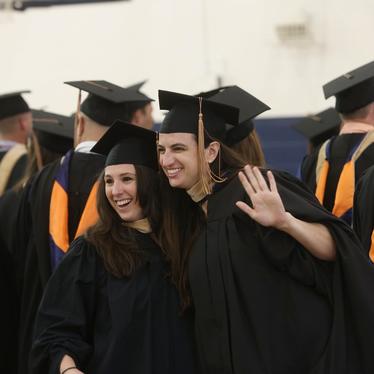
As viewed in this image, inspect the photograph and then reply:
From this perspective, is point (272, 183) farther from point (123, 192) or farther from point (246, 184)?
point (123, 192)

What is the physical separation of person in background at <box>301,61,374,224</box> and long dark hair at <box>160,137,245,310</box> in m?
1.36

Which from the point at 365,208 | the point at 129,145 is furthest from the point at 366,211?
the point at 129,145

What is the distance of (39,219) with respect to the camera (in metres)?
4.02

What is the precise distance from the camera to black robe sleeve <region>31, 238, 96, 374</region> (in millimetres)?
2920

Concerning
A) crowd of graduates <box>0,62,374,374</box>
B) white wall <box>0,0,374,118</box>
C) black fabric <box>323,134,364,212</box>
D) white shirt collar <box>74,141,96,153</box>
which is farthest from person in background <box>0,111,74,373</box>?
white wall <box>0,0,374,118</box>

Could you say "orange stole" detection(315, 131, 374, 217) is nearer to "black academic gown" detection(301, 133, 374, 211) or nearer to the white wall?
"black academic gown" detection(301, 133, 374, 211)

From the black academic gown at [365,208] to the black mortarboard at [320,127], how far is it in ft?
5.49

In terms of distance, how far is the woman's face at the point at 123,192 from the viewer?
303cm

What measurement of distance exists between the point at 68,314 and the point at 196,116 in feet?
2.91

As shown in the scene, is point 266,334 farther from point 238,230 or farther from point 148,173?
point 148,173

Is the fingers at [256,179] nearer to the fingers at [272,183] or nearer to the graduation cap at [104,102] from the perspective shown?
the fingers at [272,183]

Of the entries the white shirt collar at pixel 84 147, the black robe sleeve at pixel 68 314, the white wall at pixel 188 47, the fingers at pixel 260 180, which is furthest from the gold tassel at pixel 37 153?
the white wall at pixel 188 47

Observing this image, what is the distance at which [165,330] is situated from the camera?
9.66 ft

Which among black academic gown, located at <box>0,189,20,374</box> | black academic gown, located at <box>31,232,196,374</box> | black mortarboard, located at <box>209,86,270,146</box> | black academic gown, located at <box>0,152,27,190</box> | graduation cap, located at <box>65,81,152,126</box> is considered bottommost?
black academic gown, located at <box>0,189,20,374</box>
